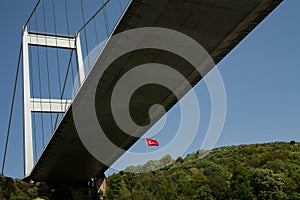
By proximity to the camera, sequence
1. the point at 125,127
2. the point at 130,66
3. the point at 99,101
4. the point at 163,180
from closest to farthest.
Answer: the point at 130,66
the point at 99,101
the point at 125,127
the point at 163,180

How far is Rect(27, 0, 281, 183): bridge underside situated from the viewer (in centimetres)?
728

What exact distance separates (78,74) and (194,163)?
118 feet

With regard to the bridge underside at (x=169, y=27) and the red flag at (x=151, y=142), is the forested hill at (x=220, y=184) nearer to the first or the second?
the red flag at (x=151, y=142)

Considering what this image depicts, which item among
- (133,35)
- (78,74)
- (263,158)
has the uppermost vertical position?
(263,158)

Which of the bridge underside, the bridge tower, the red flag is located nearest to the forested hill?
the red flag

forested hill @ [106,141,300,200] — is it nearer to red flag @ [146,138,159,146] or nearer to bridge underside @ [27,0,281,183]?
red flag @ [146,138,159,146]

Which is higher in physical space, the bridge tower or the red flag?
the bridge tower

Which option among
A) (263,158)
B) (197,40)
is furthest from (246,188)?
(197,40)

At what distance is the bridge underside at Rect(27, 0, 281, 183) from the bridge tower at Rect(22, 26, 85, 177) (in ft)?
3.75

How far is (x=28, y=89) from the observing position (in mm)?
16969

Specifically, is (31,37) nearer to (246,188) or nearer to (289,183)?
(246,188)

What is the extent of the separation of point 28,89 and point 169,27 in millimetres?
10600

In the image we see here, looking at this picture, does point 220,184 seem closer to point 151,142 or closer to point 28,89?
point 151,142

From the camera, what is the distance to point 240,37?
8.82 metres
